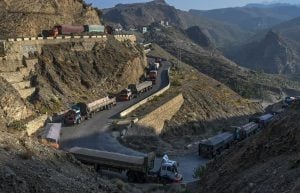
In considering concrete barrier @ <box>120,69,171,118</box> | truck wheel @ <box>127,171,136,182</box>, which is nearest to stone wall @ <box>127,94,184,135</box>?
concrete barrier @ <box>120,69,171,118</box>

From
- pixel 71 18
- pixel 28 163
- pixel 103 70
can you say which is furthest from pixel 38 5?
pixel 28 163

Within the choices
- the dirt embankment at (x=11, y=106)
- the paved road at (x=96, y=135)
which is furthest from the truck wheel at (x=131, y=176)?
the dirt embankment at (x=11, y=106)

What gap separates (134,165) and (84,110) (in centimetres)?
2509

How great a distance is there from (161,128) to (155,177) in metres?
32.1

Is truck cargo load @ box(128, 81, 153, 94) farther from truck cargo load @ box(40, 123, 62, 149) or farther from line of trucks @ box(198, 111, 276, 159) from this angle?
truck cargo load @ box(40, 123, 62, 149)

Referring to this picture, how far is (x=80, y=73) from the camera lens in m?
72.1

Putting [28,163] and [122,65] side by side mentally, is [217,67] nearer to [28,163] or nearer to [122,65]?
[122,65]

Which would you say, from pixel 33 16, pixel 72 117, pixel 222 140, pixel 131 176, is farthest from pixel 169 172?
pixel 33 16

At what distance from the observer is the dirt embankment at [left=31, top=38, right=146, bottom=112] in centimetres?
6128

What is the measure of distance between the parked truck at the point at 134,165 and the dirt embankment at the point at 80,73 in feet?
74.0

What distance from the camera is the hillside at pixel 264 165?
20.1m

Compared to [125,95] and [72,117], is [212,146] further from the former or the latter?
[125,95]

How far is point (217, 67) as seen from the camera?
171 m

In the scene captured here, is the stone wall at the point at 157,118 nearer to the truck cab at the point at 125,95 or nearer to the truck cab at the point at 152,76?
the truck cab at the point at 125,95
